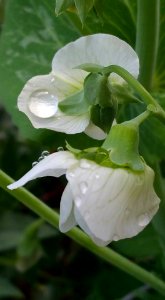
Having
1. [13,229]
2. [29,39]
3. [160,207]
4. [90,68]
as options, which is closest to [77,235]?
[160,207]

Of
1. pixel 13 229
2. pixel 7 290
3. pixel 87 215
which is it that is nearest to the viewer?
pixel 87 215

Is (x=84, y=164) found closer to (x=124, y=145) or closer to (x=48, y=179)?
(x=124, y=145)

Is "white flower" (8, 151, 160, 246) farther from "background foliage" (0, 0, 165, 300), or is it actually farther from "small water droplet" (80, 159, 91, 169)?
"background foliage" (0, 0, 165, 300)

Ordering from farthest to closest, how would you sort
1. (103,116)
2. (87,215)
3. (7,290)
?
(7,290)
(103,116)
(87,215)

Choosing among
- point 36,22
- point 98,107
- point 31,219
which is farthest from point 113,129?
point 31,219

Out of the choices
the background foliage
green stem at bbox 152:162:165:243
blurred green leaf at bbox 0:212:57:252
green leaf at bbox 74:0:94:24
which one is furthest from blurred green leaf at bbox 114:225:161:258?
green leaf at bbox 74:0:94:24

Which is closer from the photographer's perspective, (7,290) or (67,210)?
(67,210)
